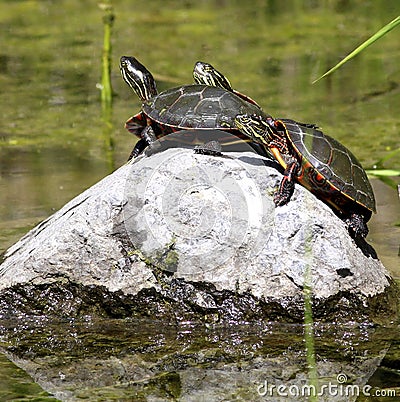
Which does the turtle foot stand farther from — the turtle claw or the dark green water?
the dark green water

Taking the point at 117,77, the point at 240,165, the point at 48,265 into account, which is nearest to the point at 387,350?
the point at 240,165

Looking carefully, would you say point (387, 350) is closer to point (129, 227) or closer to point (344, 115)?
point (129, 227)

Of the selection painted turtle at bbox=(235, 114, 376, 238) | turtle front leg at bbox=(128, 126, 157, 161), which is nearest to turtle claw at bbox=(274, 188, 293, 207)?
painted turtle at bbox=(235, 114, 376, 238)

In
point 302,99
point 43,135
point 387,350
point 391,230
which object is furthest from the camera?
point 302,99

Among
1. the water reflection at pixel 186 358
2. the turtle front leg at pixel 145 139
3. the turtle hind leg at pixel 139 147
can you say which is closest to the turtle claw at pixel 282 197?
the water reflection at pixel 186 358

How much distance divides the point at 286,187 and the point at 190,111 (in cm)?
57

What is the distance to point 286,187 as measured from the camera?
368cm

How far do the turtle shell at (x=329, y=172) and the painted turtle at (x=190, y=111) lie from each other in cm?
22

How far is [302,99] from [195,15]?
9.95 ft

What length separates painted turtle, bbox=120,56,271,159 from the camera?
3.86 metres

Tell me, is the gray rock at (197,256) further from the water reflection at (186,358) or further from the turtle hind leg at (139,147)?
the turtle hind leg at (139,147)

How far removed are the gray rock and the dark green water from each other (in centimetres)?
14

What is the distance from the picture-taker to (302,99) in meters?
7.62

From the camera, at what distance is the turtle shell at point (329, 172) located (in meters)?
3.75
